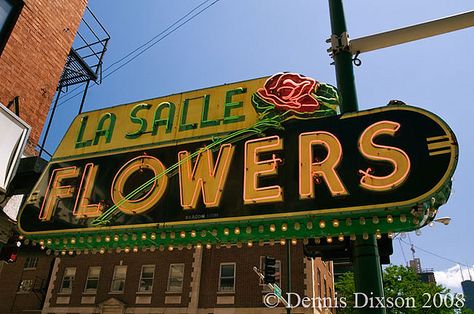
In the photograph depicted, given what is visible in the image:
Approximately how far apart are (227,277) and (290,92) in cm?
2180

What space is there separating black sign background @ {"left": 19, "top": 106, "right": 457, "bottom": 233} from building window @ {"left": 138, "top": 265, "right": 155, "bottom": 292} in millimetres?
22084

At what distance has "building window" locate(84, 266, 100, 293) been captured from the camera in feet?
100

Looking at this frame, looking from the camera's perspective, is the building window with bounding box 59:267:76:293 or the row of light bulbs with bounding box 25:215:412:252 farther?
the building window with bounding box 59:267:76:293

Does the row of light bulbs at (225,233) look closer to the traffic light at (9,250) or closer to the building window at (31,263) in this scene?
the traffic light at (9,250)

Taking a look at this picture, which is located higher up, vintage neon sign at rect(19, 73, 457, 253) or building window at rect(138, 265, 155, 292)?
building window at rect(138, 265, 155, 292)

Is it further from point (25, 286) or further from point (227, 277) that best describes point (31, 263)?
point (227, 277)

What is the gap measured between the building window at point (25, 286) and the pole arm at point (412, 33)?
3488 cm

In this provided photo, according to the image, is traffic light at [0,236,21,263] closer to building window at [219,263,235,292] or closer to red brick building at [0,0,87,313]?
red brick building at [0,0,87,313]

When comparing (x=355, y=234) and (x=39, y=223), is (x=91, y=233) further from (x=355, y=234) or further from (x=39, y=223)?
(x=355, y=234)

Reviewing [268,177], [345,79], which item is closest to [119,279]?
[268,177]

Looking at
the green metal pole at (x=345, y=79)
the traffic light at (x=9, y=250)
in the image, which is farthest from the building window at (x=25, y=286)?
the green metal pole at (x=345, y=79)

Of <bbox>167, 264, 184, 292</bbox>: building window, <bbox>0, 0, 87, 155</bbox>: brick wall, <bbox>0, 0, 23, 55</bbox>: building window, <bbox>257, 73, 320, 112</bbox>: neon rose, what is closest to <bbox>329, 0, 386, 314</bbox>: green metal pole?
<bbox>257, 73, 320, 112</bbox>: neon rose

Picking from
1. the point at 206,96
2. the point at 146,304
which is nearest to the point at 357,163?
the point at 206,96

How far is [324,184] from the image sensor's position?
6.38 metres
